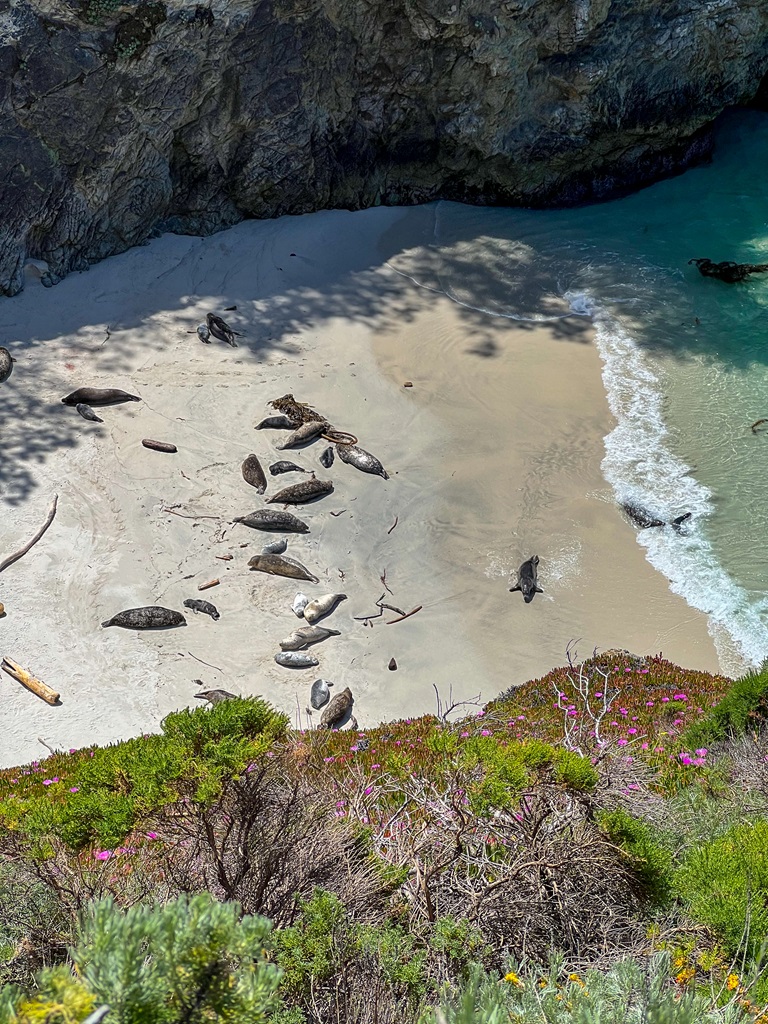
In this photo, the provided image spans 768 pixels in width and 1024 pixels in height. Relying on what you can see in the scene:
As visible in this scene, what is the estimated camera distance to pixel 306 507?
39.6 feet

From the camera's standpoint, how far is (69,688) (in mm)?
9367

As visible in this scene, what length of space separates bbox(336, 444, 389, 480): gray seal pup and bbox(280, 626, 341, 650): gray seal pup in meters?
3.17

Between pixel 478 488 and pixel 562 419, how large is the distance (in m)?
2.57

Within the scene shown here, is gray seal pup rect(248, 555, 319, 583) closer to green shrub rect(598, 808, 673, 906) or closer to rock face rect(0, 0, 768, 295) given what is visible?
green shrub rect(598, 808, 673, 906)

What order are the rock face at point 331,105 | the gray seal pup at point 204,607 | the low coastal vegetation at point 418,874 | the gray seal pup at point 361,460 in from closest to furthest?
the low coastal vegetation at point 418,874 → the gray seal pup at point 204,607 → the gray seal pup at point 361,460 → the rock face at point 331,105

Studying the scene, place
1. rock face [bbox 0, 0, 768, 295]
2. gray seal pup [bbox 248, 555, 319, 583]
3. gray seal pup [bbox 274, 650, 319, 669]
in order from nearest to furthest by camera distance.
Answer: gray seal pup [bbox 274, 650, 319, 669], gray seal pup [bbox 248, 555, 319, 583], rock face [bbox 0, 0, 768, 295]

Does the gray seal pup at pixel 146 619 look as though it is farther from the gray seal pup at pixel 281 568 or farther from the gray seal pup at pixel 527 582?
the gray seal pup at pixel 527 582

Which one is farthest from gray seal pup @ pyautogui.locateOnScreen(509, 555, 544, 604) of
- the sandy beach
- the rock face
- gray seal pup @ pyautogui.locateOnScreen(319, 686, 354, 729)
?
the rock face

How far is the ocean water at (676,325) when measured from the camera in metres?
12.2

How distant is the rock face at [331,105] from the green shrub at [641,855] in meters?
14.2

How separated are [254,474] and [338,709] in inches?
163

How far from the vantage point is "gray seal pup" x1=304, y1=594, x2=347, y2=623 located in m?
10.4

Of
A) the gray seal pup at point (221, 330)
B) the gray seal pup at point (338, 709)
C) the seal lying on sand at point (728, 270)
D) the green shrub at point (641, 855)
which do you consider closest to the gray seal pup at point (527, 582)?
the gray seal pup at point (338, 709)

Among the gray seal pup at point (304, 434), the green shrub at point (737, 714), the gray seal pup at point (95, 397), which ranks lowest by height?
the gray seal pup at point (304, 434)
